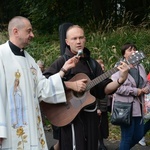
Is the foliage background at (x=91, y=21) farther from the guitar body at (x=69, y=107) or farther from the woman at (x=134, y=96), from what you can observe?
the guitar body at (x=69, y=107)

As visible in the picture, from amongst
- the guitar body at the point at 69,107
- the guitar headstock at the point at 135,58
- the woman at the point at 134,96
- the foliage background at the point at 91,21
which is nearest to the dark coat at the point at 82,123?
the guitar body at the point at 69,107

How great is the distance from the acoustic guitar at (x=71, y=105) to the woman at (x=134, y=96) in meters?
1.33

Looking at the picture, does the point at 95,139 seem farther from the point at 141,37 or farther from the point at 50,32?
the point at 50,32

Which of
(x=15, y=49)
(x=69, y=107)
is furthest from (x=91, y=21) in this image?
(x=15, y=49)

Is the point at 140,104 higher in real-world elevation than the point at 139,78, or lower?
lower

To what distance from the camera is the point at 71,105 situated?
4027 mm

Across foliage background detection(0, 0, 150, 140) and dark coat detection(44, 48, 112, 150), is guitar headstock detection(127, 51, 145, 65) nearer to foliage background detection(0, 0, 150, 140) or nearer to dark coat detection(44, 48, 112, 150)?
dark coat detection(44, 48, 112, 150)

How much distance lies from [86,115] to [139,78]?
1.52 m

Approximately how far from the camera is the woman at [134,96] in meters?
5.20

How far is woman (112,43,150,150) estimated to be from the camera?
5199mm

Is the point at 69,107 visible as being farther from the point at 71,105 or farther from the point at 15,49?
the point at 15,49

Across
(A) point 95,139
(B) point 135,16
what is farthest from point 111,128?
(B) point 135,16

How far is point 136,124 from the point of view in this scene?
5285 millimetres

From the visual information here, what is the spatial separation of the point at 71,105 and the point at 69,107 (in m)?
0.03
